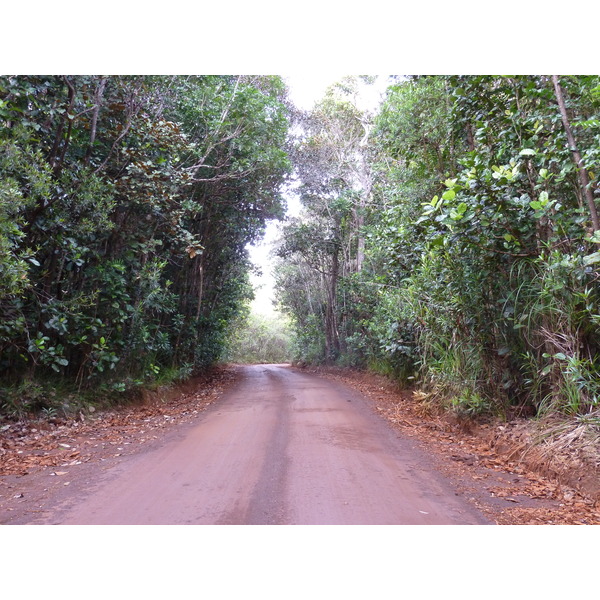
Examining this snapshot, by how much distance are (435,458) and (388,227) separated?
4.25 meters

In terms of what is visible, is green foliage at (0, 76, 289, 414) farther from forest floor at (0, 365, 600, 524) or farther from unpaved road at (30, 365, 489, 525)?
unpaved road at (30, 365, 489, 525)

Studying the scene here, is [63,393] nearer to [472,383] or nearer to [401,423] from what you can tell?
[401,423]

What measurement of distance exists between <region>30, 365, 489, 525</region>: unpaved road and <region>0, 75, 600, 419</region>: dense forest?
1554 millimetres

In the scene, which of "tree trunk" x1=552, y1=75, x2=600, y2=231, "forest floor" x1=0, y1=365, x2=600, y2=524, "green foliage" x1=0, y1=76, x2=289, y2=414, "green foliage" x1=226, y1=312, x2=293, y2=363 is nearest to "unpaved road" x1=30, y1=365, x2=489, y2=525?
"forest floor" x1=0, y1=365, x2=600, y2=524

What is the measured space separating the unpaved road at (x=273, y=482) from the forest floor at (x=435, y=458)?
0.25 m

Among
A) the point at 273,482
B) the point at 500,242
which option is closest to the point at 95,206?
the point at 273,482

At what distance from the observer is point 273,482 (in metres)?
3.48

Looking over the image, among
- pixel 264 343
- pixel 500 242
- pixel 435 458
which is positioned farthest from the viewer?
pixel 264 343

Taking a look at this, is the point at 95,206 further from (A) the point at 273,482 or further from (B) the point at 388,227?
(B) the point at 388,227

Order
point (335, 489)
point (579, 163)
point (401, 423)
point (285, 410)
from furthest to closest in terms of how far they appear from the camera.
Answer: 1. point (285, 410)
2. point (401, 423)
3. point (579, 163)
4. point (335, 489)

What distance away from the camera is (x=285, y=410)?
7086 mm

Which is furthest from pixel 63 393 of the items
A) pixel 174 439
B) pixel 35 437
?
pixel 174 439

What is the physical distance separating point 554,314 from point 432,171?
4.31 meters

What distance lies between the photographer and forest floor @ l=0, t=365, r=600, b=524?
3045mm
